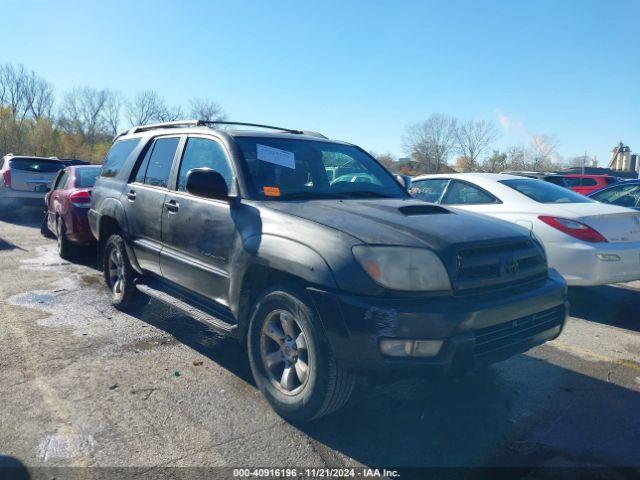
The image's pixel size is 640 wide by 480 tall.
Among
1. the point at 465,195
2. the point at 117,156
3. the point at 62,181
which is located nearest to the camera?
the point at 117,156

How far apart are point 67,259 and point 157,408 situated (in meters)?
5.79

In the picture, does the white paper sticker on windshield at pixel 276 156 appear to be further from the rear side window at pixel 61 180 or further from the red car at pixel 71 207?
the rear side window at pixel 61 180

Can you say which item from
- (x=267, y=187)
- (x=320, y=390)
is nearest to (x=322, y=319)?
(x=320, y=390)

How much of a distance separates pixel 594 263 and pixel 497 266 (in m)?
2.87

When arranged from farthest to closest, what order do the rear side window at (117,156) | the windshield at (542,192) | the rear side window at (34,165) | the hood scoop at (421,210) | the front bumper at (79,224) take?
the rear side window at (34,165)
the front bumper at (79,224)
the windshield at (542,192)
the rear side window at (117,156)
the hood scoop at (421,210)

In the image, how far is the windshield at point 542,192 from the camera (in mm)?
6301

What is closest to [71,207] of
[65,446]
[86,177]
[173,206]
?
[86,177]

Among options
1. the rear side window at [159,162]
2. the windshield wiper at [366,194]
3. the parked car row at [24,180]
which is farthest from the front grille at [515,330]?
the parked car row at [24,180]

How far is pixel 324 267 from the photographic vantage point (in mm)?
2951

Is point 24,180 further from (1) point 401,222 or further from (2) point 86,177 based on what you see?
(1) point 401,222

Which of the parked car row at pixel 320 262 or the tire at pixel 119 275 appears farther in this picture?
the tire at pixel 119 275

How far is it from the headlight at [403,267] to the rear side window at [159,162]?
2449 mm

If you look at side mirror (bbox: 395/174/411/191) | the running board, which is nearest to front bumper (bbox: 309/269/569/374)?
the running board

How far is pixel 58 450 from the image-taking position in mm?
2910
